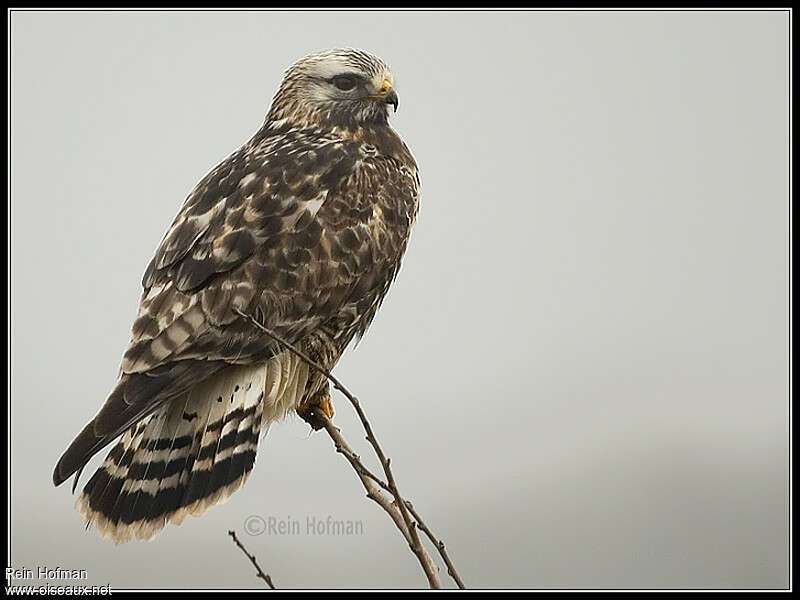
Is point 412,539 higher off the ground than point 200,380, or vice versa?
point 200,380

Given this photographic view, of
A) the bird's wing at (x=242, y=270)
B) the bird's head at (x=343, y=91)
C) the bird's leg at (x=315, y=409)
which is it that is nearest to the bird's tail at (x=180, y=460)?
the bird's wing at (x=242, y=270)

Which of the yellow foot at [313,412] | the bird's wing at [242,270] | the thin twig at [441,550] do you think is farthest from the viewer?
the yellow foot at [313,412]

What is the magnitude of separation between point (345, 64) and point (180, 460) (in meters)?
1.63

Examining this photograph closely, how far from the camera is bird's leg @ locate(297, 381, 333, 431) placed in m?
3.57

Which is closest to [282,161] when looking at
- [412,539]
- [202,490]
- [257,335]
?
[257,335]

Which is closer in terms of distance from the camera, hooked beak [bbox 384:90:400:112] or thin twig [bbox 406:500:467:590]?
thin twig [bbox 406:500:467:590]

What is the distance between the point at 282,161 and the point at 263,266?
482mm

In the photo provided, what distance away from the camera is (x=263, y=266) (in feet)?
10.4

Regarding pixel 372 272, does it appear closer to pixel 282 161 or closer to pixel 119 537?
pixel 282 161

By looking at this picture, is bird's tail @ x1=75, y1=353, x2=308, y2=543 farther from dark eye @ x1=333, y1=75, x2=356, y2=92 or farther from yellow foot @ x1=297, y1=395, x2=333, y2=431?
dark eye @ x1=333, y1=75, x2=356, y2=92

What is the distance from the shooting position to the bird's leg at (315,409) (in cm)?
357

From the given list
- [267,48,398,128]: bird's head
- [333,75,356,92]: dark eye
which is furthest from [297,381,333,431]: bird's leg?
[333,75,356,92]: dark eye

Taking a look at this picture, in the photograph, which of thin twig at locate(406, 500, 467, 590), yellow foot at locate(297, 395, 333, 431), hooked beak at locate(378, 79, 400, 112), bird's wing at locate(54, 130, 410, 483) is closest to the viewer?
thin twig at locate(406, 500, 467, 590)

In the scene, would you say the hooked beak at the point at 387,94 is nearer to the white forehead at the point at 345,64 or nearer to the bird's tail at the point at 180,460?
the white forehead at the point at 345,64
